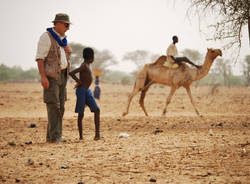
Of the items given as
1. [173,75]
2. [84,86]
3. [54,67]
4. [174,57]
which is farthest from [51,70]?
[173,75]

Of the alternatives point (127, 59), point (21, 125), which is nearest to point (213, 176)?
point (21, 125)

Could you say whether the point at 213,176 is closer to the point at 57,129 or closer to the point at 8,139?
the point at 57,129

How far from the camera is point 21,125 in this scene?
8055mm

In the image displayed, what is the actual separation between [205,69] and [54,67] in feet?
20.8

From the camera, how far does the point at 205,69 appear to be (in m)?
10.2

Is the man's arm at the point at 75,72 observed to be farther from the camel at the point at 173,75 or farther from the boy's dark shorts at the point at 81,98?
the camel at the point at 173,75

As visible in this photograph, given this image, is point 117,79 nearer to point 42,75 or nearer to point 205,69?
point 205,69

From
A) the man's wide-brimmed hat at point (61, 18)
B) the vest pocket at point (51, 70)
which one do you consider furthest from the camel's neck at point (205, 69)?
the vest pocket at point (51, 70)

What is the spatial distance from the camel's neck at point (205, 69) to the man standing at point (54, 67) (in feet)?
19.4

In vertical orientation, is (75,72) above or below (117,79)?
above

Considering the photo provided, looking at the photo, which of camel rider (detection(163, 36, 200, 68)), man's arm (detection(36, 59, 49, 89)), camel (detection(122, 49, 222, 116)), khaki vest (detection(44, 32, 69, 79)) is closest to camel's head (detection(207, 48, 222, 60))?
camel (detection(122, 49, 222, 116))

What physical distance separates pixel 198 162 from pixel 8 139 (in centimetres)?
397

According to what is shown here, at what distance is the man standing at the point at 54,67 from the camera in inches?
205

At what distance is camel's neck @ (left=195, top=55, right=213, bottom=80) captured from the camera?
1011 cm
